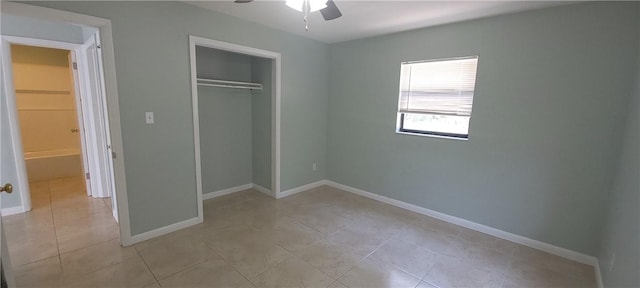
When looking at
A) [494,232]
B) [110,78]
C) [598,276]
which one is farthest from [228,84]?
[598,276]

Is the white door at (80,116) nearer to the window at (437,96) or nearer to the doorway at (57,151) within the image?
the doorway at (57,151)

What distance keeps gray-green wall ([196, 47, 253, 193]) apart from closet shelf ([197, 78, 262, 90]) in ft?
0.37

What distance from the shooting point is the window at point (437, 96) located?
9.78 feet

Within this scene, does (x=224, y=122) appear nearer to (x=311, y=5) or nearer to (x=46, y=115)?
(x=311, y=5)

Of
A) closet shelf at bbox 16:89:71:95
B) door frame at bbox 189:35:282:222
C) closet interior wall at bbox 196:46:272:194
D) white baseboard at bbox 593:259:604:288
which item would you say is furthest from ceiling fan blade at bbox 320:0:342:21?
closet shelf at bbox 16:89:71:95

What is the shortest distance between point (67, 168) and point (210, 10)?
4143mm

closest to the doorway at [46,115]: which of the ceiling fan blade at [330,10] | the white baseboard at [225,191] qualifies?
the white baseboard at [225,191]

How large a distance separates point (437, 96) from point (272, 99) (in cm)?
213

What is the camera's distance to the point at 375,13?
2.71 metres

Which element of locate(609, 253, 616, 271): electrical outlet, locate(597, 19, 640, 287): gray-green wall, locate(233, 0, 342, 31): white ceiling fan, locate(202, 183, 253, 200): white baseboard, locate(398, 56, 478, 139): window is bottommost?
locate(202, 183, 253, 200): white baseboard

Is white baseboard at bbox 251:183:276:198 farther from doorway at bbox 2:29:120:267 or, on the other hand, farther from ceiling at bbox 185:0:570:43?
ceiling at bbox 185:0:570:43

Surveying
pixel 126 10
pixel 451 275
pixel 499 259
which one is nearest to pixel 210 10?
pixel 126 10

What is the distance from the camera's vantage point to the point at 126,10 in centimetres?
227

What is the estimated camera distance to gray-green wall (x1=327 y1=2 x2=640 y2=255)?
2240 mm
